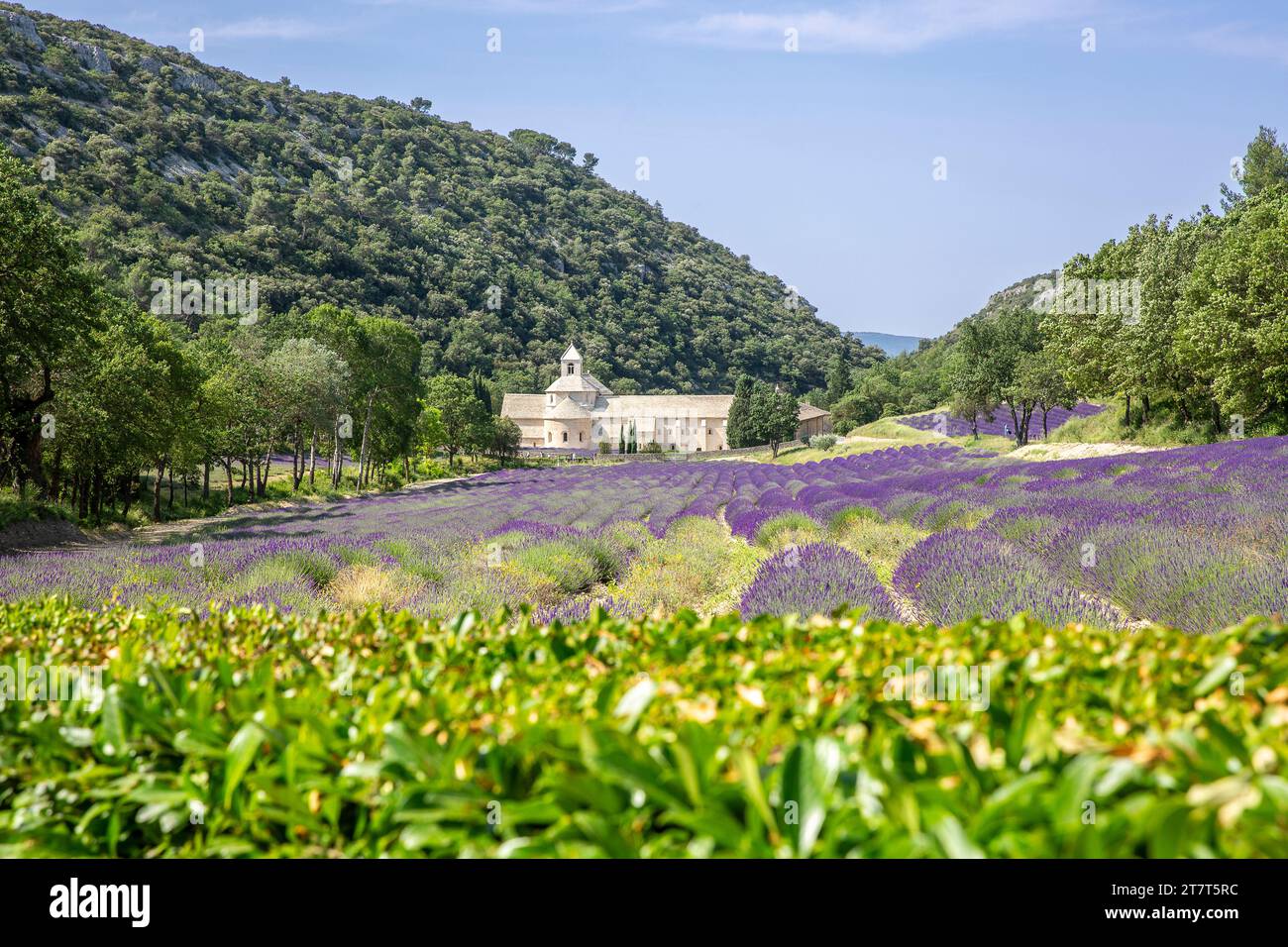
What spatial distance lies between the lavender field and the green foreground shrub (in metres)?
1.45

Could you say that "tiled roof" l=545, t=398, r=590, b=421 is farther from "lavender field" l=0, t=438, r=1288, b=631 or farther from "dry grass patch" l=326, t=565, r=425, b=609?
→ "dry grass patch" l=326, t=565, r=425, b=609

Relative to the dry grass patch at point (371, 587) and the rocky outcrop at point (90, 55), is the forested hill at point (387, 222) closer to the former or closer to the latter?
the rocky outcrop at point (90, 55)

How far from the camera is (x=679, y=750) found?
1.25 m

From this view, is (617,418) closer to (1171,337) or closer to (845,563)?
(1171,337)

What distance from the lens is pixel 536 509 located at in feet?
54.6

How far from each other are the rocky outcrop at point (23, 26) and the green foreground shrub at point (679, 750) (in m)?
118

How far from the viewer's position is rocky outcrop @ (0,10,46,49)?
276ft

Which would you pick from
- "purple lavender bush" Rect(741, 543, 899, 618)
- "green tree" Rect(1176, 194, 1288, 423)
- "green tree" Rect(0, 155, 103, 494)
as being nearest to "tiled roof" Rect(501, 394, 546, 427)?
"green tree" Rect(0, 155, 103, 494)

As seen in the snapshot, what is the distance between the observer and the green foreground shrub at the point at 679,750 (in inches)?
45.9

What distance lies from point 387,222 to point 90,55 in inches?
1549

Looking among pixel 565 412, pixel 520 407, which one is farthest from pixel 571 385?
pixel 520 407

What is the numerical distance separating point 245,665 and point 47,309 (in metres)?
17.6

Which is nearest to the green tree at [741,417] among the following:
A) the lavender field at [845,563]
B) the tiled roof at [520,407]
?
the tiled roof at [520,407]
